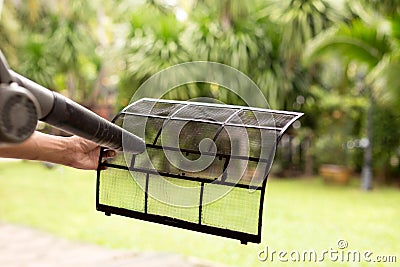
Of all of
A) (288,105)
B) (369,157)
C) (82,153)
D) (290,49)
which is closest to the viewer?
(82,153)

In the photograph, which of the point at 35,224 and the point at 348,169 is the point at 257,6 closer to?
the point at 348,169

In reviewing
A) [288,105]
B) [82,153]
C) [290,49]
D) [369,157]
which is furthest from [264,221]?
[82,153]

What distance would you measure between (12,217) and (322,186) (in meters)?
3.95

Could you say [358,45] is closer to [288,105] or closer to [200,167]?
[288,105]

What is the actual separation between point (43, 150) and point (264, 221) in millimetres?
3785

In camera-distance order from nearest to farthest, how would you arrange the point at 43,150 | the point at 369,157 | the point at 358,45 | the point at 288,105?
the point at 43,150, the point at 358,45, the point at 369,157, the point at 288,105

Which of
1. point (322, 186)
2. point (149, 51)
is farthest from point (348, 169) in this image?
point (149, 51)

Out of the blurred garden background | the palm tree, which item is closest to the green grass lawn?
the blurred garden background

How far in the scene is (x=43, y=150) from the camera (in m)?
1.00

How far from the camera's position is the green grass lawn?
399 cm

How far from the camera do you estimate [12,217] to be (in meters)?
5.41

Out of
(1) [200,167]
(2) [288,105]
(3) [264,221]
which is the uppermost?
(2) [288,105]

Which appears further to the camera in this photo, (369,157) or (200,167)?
(369,157)

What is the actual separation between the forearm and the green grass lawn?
2.62 metres
